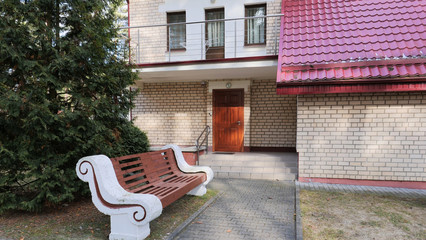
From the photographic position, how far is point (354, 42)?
19.3ft

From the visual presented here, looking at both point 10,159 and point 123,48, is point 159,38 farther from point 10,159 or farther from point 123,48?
point 10,159

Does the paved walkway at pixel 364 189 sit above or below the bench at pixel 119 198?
below

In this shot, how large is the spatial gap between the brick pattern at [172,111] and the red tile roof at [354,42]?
4.06 m

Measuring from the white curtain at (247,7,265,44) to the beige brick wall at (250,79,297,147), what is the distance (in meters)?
1.43

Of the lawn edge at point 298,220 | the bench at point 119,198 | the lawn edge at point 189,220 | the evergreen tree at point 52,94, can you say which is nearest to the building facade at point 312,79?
the evergreen tree at point 52,94

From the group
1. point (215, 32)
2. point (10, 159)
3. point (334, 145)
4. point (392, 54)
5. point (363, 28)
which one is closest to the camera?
point (10, 159)

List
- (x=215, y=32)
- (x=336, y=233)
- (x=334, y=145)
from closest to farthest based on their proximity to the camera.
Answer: (x=336, y=233), (x=334, y=145), (x=215, y=32)

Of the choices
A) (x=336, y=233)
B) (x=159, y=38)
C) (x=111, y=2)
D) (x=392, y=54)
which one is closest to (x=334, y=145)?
(x=392, y=54)

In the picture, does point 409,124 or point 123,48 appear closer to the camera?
point 123,48

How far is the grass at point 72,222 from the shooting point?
10.6ft

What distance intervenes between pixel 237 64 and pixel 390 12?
4.02 metres

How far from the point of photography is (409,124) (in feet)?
18.0

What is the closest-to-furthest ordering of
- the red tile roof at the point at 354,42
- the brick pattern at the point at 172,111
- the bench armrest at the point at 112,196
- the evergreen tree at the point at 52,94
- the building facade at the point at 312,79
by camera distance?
the bench armrest at the point at 112,196
the evergreen tree at the point at 52,94
the red tile roof at the point at 354,42
the building facade at the point at 312,79
the brick pattern at the point at 172,111

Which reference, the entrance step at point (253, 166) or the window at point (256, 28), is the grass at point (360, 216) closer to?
→ the entrance step at point (253, 166)
